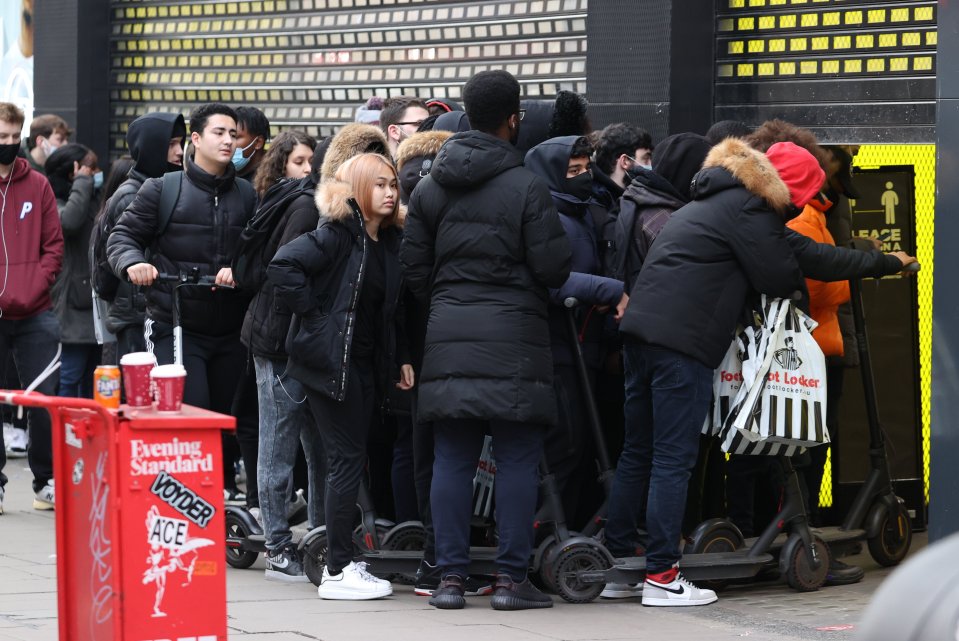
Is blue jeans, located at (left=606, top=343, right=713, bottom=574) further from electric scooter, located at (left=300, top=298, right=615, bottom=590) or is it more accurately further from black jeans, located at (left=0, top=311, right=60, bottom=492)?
black jeans, located at (left=0, top=311, right=60, bottom=492)

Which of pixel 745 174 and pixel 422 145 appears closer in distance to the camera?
pixel 745 174

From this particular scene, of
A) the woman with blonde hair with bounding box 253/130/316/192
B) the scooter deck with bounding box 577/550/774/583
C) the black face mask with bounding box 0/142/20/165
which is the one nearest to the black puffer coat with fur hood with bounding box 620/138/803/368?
the scooter deck with bounding box 577/550/774/583

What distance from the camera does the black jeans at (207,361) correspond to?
744 centimetres

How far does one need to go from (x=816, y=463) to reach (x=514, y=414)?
78.2 inches

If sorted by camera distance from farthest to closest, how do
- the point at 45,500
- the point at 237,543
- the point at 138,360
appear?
1. the point at 45,500
2. the point at 237,543
3. the point at 138,360

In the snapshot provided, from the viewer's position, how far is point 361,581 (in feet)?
21.6

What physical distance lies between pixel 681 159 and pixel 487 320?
1.25 metres

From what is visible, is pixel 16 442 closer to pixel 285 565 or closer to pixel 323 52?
pixel 323 52

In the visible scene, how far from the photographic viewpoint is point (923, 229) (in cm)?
848

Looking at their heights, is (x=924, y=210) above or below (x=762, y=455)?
above

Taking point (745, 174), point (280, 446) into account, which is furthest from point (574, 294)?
point (280, 446)

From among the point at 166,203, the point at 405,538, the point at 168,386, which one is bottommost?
the point at 405,538

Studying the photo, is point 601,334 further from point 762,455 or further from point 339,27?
point 339,27

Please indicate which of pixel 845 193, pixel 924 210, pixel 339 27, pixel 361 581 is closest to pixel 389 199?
pixel 361 581
